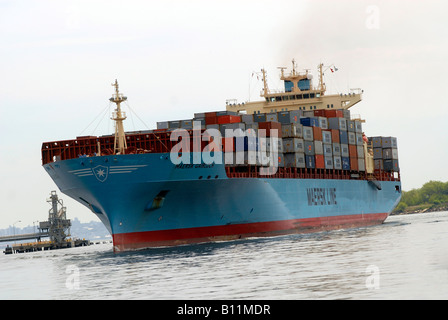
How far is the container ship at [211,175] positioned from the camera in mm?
49594

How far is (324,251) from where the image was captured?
40.2m

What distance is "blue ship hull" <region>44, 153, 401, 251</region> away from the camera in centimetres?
4909

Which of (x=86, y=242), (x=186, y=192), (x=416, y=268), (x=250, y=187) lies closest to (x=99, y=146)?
(x=186, y=192)

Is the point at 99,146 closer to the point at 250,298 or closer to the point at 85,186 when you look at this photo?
the point at 85,186

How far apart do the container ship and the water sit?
16.0 feet

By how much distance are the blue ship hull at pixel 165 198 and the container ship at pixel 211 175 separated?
7cm

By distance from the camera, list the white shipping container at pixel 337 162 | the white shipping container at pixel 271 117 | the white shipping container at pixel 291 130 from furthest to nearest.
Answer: the white shipping container at pixel 337 162 < the white shipping container at pixel 271 117 < the white shipping container at pixel 291 130

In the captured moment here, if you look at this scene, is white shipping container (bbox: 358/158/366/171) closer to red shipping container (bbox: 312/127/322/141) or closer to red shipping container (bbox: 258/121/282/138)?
red shipping container (bbox: 312/127/322/141)

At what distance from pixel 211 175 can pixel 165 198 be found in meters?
3.62

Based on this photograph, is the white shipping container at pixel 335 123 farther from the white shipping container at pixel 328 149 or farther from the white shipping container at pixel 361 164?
the white shipping container at pixel 361 164

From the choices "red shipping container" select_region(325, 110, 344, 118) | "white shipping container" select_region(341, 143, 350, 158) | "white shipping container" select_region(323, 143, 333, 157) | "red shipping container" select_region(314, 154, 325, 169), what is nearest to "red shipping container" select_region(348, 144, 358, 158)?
"white shipping container" select_region(341, 143, 350, 158)

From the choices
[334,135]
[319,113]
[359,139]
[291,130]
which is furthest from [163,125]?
[359,139]

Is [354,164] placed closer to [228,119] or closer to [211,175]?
[228,119]

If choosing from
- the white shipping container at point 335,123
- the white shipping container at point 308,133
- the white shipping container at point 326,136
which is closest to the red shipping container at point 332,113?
the white shipping container at point 335,123
